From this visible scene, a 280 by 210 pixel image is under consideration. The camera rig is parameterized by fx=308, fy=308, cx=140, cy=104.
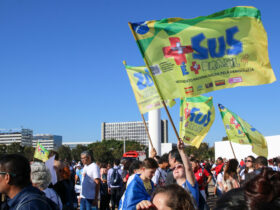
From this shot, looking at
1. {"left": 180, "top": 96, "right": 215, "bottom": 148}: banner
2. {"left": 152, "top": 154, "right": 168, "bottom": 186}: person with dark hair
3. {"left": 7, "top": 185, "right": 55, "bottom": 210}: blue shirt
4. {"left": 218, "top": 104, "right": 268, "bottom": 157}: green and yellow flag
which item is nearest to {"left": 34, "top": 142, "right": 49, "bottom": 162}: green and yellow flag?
{"left": 152, "top": 154, "right": 168, "bottom": 186}: person with dark hair

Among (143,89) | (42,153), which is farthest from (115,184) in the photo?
(143,89)

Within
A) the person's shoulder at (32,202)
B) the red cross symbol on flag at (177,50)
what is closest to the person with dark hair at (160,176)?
the red cross symbol on flag at (177,50)

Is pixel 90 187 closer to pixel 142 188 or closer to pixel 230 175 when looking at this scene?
pixel 230 175

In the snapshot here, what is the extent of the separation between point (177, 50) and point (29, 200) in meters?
3.34

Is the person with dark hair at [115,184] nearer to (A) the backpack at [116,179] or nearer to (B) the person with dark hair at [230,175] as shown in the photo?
(A) the backpack at [116,179]

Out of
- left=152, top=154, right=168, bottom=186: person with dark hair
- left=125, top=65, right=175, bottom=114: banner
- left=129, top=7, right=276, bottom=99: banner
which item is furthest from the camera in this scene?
left=125, top=65, right=175, bottom=114: banner

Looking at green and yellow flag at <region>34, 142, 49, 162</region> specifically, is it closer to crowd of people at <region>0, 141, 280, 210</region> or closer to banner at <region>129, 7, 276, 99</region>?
crowd of people at <region>0, 141, 280, 210</region>

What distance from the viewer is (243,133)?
9570 mm

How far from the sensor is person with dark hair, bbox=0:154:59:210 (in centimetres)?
285

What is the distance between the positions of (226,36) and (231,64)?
0.51 metres

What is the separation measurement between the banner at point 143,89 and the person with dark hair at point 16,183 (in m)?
6.02

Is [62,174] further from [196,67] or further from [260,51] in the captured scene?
[260,51]

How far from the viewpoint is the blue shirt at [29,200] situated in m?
2.71

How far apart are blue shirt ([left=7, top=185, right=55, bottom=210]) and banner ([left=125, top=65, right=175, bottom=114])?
6.18m
